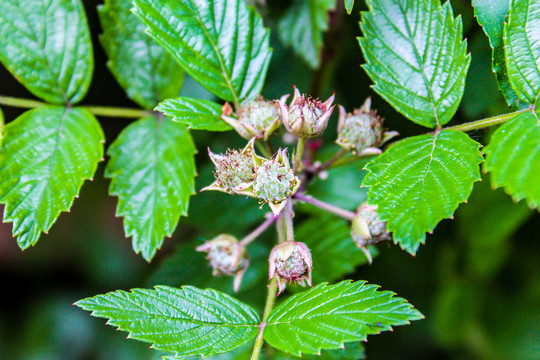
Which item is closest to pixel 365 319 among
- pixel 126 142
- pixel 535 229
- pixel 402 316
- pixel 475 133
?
pixel 402 316

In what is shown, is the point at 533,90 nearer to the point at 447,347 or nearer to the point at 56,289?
the point at 447,347

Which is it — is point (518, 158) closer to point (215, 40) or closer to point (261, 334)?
point (261, 334)

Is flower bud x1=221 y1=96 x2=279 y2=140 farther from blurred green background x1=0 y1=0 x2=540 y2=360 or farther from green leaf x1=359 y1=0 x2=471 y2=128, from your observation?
blurred green background x1=0 y1=0 x2=540 y2=360

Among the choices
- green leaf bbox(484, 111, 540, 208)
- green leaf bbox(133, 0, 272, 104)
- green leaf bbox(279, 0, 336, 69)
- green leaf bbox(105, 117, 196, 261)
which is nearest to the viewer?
green leaf bbox(484, 111, 540, 208)

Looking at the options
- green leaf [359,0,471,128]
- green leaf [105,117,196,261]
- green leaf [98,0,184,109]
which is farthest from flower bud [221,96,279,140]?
green leaf [98,0,184,109]

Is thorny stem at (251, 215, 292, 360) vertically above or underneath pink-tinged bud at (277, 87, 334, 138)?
underneath

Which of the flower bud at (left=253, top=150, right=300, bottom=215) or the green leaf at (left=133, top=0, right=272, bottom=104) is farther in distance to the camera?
the green leaf at (left=133, top=0, right=272, bottom=104)
